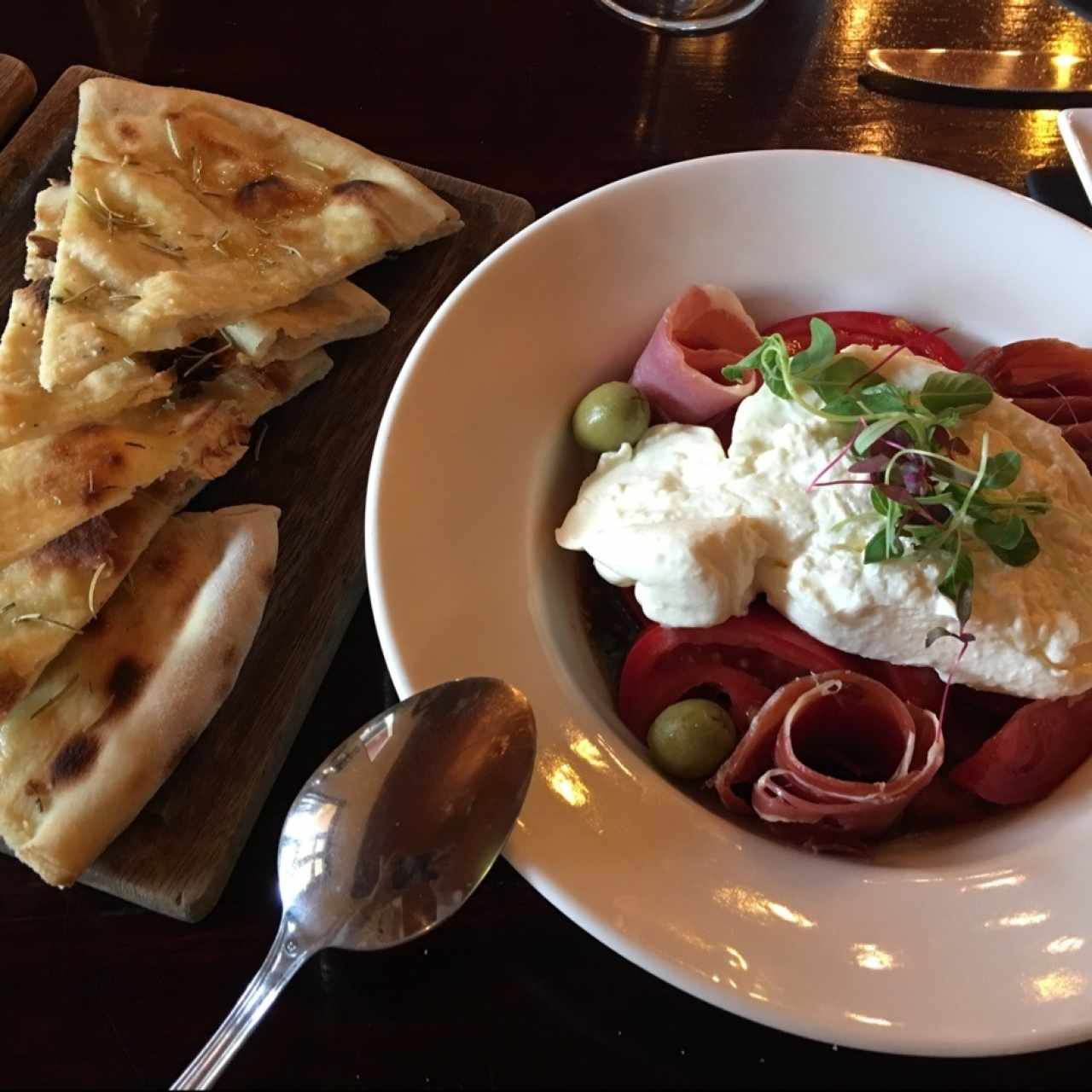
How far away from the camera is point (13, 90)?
1.97 m

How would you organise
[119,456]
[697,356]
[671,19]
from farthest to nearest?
[671,19], [697,356], [119,456]

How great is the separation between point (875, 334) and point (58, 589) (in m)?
1.25

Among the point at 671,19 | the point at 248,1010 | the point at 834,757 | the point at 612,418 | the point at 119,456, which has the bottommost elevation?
the point at 248,1010

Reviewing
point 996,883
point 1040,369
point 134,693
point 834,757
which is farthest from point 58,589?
point 1040,369

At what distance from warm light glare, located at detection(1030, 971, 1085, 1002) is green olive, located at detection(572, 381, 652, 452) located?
849 mm

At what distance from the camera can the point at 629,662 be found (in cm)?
141

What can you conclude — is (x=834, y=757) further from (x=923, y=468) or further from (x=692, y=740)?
(x=923, y=468)

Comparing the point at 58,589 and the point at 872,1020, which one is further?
the point at 58,589

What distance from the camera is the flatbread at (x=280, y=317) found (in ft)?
5.22

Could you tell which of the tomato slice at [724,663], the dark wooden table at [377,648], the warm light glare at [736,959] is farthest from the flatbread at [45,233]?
the warm light glare at [736,959]

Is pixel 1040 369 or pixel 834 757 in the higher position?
pixel 1040 369

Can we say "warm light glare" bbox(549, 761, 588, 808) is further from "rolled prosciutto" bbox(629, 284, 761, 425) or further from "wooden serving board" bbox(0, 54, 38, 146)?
"wooden serving board" bbox(0, 54, 38, 146)

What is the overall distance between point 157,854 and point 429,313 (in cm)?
101

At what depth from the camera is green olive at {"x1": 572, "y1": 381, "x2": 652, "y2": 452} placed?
4.91ft
